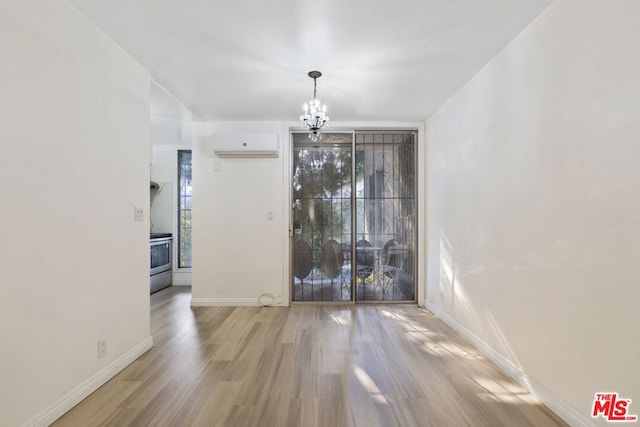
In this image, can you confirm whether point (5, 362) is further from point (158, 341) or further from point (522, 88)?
point (522, 88)

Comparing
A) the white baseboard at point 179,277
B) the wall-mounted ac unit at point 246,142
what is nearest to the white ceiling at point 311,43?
the wall-mounted ac unit at point 246,142

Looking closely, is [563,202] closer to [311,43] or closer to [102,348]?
[311,43]

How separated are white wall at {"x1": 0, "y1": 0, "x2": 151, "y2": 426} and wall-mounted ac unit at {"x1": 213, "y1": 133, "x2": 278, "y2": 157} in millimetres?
1499

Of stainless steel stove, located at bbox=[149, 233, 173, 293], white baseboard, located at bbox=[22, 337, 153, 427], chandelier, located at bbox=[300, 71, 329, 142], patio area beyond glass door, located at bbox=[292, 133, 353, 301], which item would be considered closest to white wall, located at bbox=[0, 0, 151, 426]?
white baseboard, located at bbox=[22, 337, 153, 427]

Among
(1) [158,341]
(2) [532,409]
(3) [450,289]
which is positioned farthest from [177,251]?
(2) [532,409]

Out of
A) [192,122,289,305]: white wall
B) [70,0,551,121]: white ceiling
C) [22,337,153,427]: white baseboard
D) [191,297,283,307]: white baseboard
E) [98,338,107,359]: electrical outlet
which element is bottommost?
[191,297,283,307]: white baseboard

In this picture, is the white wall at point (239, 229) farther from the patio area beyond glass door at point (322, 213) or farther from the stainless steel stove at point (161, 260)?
the stainless steel stove at point (161, 260)

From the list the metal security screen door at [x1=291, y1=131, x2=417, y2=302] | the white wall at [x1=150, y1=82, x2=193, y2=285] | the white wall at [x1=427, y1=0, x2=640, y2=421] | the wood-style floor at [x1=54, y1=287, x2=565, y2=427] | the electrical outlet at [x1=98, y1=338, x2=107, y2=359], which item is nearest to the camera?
the white wall at [x1=427, y1=0, x2=640, y2=421]

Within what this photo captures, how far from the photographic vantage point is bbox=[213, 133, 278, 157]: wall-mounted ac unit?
13.6 feet

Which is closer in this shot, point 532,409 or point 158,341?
point 532,409

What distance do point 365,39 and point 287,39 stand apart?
0.58 meters

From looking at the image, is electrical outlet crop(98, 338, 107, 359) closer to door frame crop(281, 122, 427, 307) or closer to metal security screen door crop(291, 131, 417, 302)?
door frame crop(281, 122, 427, 307)

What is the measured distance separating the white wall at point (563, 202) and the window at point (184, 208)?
4.67 meters

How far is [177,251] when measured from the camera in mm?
5637
